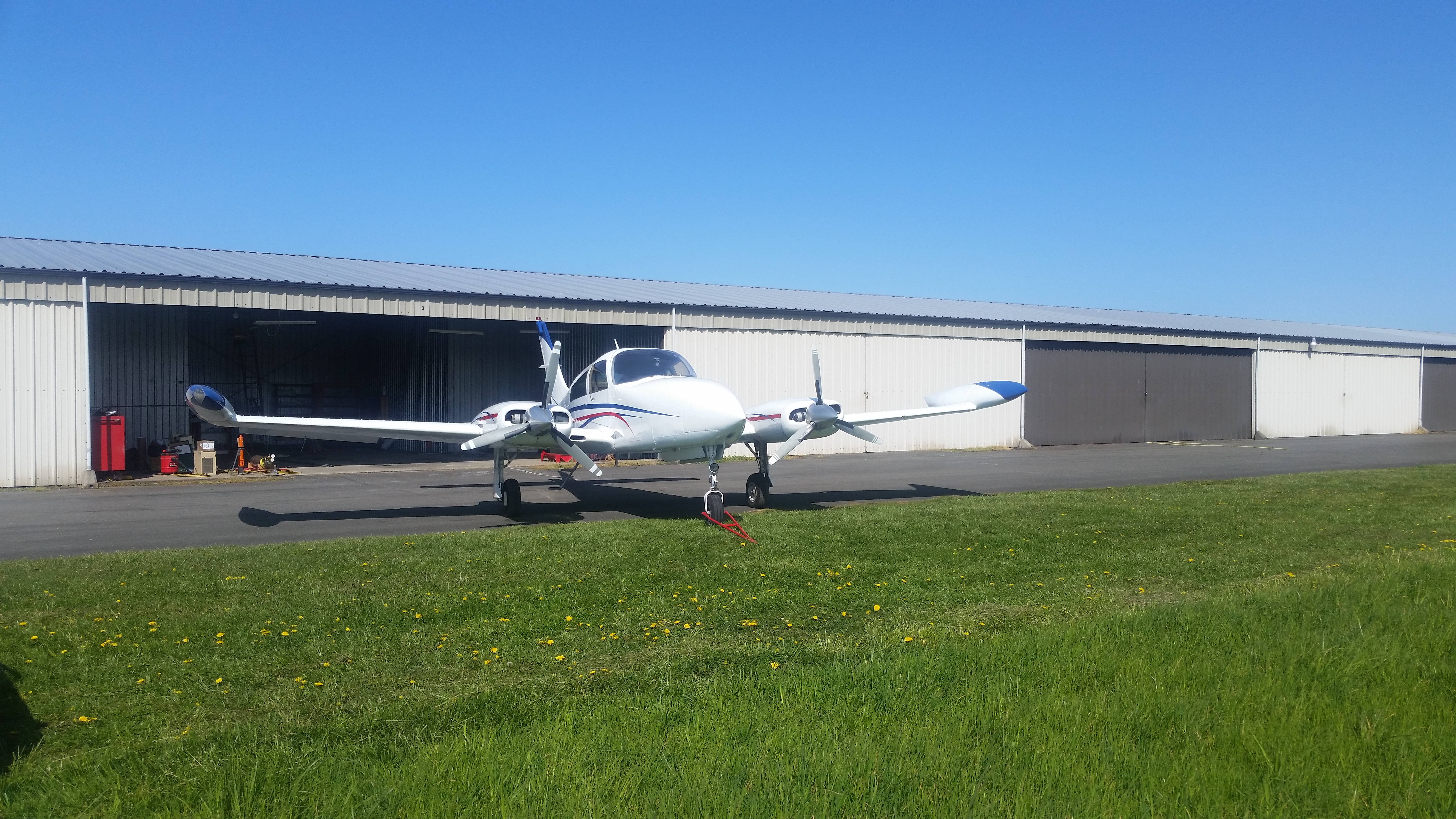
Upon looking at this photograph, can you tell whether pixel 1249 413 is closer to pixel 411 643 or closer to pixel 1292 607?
pixel 1292 607

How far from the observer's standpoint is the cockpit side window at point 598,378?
1495cm

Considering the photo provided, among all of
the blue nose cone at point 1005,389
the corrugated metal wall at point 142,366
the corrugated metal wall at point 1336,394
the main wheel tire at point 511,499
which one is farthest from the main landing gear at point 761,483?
the corrugated metal wall at point 1336,394

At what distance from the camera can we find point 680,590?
28.1 ft

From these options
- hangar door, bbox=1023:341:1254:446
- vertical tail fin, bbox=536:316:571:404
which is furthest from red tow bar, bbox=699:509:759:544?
hangar door, bbox=1023:341:1254:446

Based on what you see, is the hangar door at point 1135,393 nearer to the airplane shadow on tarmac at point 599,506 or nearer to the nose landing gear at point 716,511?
the airplane shadow on tarmac at point 599,506

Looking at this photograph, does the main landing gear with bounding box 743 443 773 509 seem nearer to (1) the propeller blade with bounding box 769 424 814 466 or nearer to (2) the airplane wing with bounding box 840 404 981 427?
(1) the propeller blade with bounding box 769 424 814 466

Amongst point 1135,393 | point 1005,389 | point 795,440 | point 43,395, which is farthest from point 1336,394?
point 43,395

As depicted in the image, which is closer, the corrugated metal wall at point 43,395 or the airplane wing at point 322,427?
the airplane wing at point 322,427

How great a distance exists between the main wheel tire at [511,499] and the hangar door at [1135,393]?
23.9 meters

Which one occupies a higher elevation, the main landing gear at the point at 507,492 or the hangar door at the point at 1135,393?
the hangar door at the point at 1135,393

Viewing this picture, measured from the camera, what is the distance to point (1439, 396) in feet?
156

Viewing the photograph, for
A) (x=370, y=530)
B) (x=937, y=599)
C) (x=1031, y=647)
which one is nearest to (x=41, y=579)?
(x=370, y=530)

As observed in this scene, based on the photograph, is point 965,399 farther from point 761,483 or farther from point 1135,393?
point 1135,393

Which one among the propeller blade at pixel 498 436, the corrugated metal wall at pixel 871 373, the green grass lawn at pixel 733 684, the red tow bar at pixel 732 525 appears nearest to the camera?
the green grass lawn at pixel 733 684
